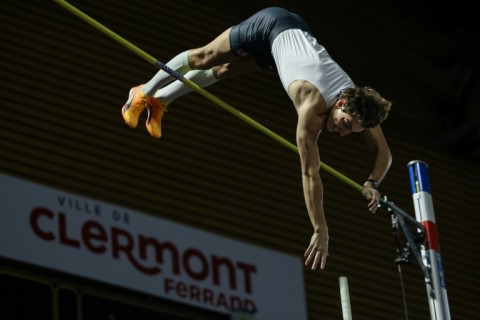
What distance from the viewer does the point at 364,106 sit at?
7.79 m

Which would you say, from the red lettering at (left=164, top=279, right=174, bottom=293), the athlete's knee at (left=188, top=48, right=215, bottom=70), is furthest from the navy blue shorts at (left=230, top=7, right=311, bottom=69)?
the red lettering at (left=164, top=279, right=174, bottom=293)

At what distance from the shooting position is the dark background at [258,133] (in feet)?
38.8

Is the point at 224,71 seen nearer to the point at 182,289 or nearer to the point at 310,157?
the point at 310,157

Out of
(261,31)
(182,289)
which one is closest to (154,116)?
(261,31)

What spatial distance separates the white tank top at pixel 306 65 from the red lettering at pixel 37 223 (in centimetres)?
371

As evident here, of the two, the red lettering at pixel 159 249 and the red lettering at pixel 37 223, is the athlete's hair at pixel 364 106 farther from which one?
the red lettering at pixel 159 249

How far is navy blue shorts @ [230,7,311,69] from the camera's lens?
819 cm

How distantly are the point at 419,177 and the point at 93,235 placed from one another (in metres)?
3.49

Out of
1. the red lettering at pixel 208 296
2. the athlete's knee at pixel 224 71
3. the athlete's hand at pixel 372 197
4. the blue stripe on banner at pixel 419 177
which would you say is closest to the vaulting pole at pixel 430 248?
the blue stripe on banner at pixel 419 177

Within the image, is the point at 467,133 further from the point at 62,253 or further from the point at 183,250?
the point at 62,253

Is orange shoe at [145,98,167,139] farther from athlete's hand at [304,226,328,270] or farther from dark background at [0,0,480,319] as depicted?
dark background at [0,0,480,319]

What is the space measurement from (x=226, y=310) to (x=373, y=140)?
4035 millimetres

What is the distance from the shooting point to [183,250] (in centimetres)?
1206

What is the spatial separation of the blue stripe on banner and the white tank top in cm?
132
